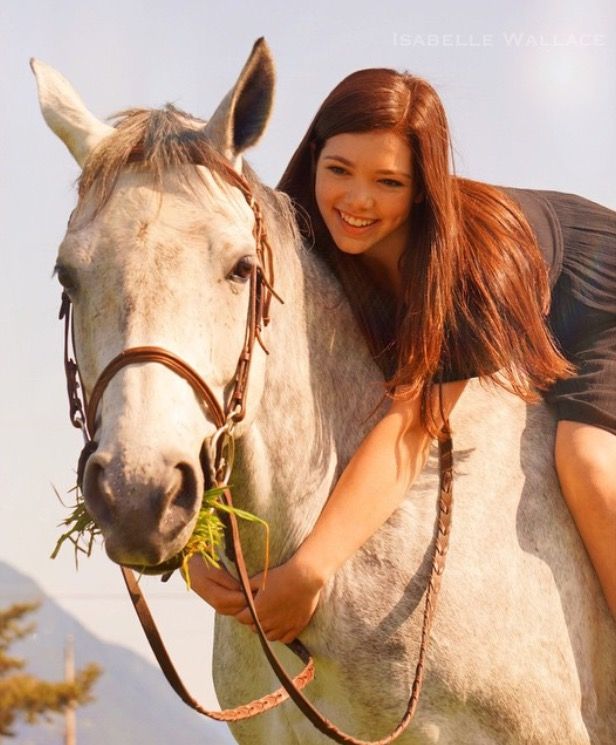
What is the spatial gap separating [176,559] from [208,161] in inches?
44.2

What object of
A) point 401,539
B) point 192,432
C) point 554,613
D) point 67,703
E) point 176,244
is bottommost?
point 67,703

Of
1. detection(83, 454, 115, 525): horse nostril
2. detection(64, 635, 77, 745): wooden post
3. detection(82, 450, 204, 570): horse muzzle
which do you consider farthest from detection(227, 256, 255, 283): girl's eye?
detection(64, 635, 77, 745): wooden post

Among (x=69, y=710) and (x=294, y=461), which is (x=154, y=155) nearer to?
(x=294, y=461)

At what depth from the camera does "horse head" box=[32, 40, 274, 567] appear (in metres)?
3.34

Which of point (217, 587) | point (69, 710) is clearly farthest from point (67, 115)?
point (69, 710)

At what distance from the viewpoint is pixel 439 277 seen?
13.8 ft

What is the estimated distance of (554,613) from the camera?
14.0 ft

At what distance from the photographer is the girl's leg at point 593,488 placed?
14.2 ft

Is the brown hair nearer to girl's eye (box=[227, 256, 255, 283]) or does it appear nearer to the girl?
the girl

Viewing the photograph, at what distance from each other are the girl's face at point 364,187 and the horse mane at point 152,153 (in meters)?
0.39

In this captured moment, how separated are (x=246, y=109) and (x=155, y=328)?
0.89 meters

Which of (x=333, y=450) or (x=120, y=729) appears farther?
(x=120, y=729)

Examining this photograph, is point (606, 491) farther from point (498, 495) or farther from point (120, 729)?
point (120, 729)

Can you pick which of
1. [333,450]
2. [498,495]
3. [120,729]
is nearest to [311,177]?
[333,450]
